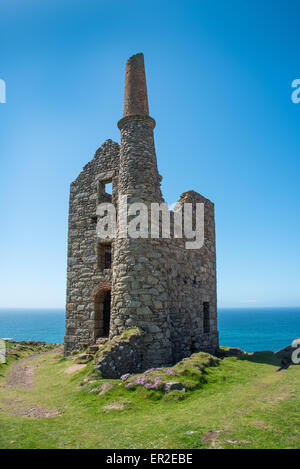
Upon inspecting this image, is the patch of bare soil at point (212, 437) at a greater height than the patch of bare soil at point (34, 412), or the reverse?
the patch of bare soil at point (212, 437)

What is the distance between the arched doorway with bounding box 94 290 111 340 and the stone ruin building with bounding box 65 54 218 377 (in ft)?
0.16

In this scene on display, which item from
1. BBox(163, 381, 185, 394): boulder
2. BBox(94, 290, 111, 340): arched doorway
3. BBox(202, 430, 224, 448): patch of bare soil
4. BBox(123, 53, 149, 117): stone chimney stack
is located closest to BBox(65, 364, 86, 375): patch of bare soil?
BBox(94, 290, 111, 340): arched doorway

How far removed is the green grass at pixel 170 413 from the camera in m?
5.64

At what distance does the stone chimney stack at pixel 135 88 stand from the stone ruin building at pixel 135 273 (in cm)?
5

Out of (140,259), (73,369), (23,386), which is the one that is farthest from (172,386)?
(23,386)

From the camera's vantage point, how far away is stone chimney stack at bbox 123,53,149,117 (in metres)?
14.5

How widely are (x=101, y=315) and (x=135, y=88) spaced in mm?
11075

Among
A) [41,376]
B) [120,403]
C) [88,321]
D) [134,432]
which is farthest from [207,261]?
[134,432]

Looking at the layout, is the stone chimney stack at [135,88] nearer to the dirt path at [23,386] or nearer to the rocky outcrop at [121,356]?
the rocky outcrop at [121,356]

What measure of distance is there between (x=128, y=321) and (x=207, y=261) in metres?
7.82

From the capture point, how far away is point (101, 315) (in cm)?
1673

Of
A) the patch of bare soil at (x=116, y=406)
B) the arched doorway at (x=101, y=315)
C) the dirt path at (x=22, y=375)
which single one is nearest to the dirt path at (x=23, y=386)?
the dirt path at (x=22, y=375)

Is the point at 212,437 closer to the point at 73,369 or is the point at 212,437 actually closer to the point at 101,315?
the point at 73,369

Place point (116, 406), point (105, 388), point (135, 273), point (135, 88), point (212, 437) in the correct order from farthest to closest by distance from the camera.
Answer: point (135, 88)
point (135, 273)
point (105, 388)
point (116, 406)
point (212, 437)
